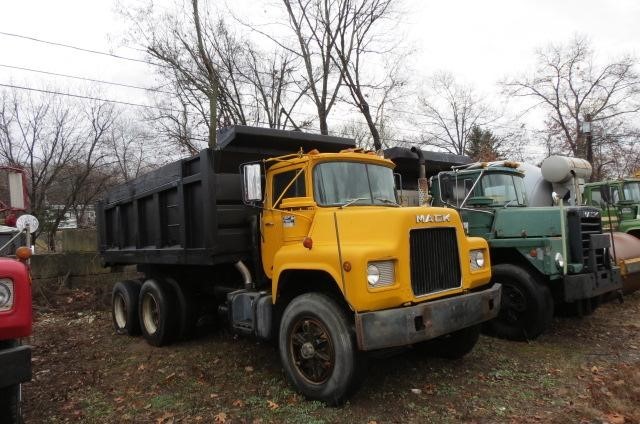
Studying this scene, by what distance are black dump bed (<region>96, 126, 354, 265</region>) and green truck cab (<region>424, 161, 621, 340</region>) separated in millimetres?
2660

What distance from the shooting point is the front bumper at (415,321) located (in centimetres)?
412

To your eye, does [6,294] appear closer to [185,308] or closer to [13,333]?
[13,333]

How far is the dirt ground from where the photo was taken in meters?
4.46

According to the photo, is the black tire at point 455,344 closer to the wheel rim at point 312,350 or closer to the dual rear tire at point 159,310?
the wheel rim at point 312,350

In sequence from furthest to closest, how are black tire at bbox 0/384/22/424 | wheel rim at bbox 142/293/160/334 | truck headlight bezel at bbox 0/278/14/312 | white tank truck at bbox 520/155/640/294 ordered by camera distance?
A: white tank truck at bbox 520/155/640/294 < wheel rim at bbox 142/293/160/334 < black tire at bbox 0/384/22/424 < truck headlight bezel at bbox 0/278/14/312

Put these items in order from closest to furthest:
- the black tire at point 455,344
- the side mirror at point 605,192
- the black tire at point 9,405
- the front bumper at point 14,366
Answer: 1. the front bumper at point 14,366
2. the black tire at point 9,405
3. the black tire at point 455,344
4. the side mirror at point 605,192

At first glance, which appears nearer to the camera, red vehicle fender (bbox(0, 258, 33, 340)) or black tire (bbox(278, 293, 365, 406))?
red vehicle fender (bbox(0, 258, 33, 340))

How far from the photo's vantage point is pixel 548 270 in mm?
6672

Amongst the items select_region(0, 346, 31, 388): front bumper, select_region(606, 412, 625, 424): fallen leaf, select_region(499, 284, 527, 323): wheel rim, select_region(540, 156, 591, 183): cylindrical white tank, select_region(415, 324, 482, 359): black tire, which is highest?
select_region(540, 156, 591, 183): cylindrical white tank

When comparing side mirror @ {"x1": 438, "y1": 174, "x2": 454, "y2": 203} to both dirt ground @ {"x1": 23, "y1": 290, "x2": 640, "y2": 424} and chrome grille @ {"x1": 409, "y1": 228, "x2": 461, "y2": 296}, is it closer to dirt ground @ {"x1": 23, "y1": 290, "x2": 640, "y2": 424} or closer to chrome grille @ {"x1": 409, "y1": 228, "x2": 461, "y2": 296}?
dirt ground @ {"x1": 23, "y1": 290, "x2": 640, "y2": 424}

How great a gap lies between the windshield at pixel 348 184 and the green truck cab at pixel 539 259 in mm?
2495

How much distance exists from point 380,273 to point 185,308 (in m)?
3.89

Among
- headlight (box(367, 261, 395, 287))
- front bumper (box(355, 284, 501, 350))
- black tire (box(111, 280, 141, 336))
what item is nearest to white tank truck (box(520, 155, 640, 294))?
front bumper (box(355, 284, 501, 350))

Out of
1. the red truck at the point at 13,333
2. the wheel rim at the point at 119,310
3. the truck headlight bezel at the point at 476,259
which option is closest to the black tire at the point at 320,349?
the truck headlight bezel at the point at 476,259
